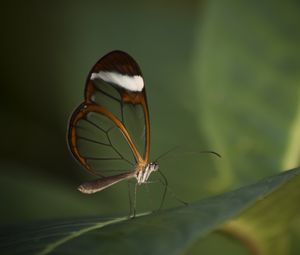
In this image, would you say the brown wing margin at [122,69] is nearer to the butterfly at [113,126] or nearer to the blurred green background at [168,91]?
the butterfly at [113,126]

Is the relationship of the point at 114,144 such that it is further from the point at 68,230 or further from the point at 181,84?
the point at 68,230

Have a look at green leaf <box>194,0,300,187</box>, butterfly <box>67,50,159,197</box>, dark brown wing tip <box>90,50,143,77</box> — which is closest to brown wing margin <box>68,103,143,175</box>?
butterfly <box>67,50,159,197</box>

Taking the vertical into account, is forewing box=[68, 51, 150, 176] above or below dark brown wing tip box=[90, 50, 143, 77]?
below

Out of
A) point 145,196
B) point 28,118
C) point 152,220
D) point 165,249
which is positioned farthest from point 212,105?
point 28,118

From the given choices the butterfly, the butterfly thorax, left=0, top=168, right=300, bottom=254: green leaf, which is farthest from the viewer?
the butterfly thorax

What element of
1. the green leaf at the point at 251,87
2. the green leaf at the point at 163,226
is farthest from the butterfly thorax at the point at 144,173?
the green leaf at the point at 163,226

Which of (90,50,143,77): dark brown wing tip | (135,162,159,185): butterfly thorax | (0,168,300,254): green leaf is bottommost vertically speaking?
(135,162,159,185): butterfly thorax

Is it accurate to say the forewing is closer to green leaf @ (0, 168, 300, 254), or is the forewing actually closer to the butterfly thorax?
the butterfly thorax
